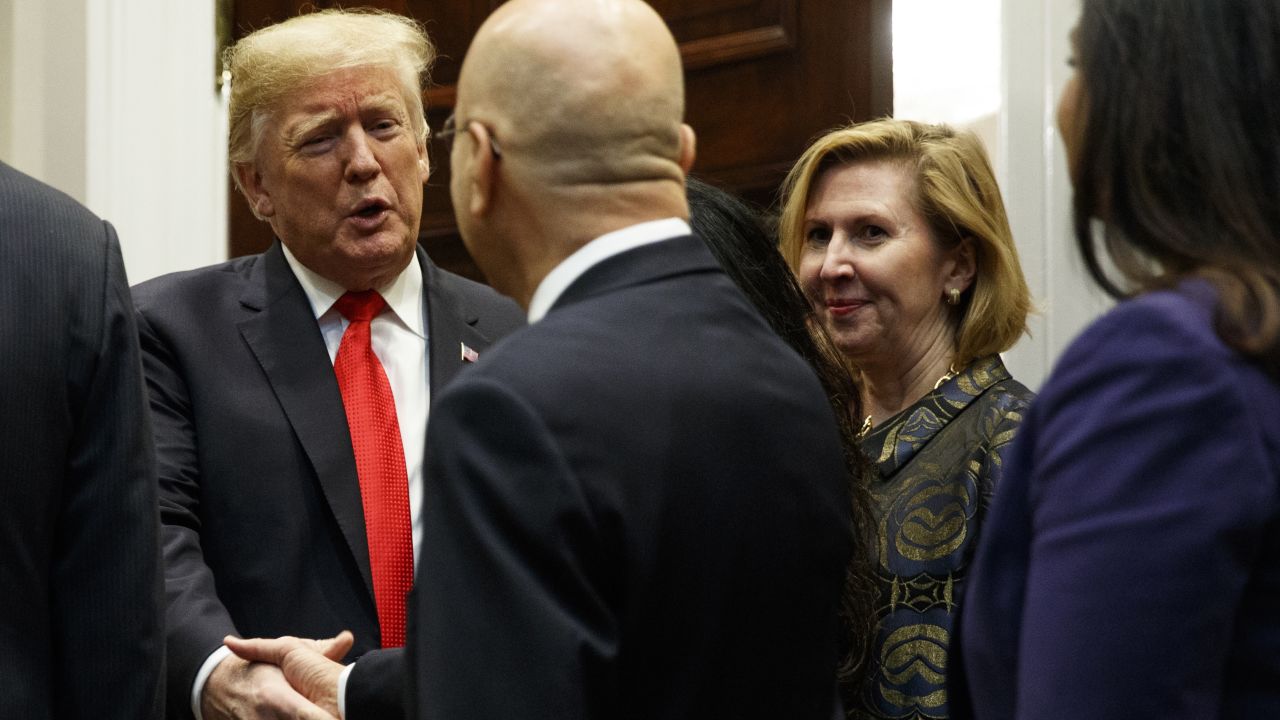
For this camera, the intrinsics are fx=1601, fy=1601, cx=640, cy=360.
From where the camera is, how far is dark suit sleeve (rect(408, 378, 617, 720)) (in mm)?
1135

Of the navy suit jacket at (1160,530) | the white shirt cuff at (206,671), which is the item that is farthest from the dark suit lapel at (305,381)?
the navy suit jacket at (1160,530)

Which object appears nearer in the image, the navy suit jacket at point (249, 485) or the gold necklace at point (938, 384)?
the navy suit jacket at point (249, 485)

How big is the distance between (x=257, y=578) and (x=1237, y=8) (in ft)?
4.97

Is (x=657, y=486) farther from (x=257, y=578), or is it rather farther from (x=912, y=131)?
(x=912, y=131)

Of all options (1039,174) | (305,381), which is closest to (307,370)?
(305,381)

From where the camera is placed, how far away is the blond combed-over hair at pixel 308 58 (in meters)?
2.43

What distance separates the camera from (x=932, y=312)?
2506 mm

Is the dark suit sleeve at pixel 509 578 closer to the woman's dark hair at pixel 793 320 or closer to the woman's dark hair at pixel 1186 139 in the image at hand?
the woman's dark hair at pixel 1186 139

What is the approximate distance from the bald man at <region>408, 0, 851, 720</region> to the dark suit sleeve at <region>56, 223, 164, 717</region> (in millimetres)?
470

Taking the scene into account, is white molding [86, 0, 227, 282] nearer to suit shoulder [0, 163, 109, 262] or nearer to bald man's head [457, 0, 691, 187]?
suit shoulder [0, 163, 109, 262]

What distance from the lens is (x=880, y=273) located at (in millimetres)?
2490

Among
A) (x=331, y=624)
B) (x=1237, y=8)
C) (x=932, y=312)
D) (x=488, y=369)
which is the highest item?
(x=1237, y=8)

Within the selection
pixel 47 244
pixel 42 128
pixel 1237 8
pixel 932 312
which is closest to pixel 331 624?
pixel 47 244

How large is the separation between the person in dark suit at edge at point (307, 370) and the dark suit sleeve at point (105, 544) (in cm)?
32
